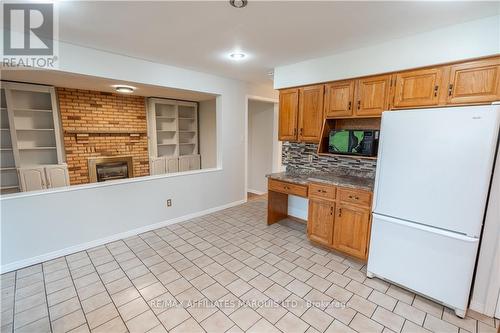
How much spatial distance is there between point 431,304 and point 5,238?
13.6 feet

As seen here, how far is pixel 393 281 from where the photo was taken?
2172 millimetres

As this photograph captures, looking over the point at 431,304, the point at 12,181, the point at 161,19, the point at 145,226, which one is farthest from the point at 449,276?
the point at 12,181

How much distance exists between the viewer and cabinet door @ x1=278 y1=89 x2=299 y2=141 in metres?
3.32

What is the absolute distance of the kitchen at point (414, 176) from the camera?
1.74 metres

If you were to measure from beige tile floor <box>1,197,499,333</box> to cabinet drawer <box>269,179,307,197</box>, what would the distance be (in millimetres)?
689

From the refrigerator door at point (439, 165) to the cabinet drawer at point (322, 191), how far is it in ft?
1.76

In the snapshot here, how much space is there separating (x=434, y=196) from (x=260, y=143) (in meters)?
3.97

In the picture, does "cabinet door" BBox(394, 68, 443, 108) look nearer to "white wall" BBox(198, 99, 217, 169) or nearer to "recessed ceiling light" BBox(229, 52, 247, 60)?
"recessed ceiling light" BBox(229, 52, 247, 60)

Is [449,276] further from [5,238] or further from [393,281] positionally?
[5,238]

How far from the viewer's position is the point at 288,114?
11.2ft

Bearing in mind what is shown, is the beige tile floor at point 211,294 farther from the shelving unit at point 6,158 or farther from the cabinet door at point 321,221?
the shelving unit at point 6,158

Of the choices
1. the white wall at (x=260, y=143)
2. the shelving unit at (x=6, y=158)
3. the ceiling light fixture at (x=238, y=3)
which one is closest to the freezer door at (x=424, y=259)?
the ceiling light fixture at (x=238, y=3)

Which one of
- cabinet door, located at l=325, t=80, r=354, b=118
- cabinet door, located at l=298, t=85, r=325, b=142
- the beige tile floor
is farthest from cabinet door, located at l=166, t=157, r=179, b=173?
cabinet door, located at l=325, t=80, r=354, b=118

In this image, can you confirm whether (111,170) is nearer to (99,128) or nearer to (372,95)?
(99,128)
